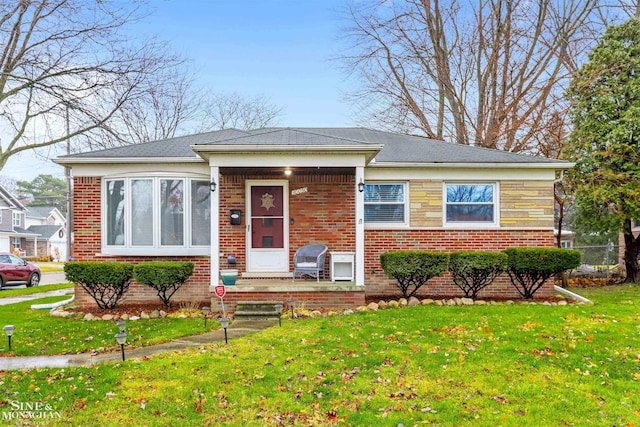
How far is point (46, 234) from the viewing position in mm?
43656

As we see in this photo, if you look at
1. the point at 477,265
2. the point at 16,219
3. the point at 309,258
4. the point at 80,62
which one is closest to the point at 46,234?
the point at 16,219

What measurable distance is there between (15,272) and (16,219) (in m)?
24.4

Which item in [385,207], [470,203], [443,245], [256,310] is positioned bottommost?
[256,310]

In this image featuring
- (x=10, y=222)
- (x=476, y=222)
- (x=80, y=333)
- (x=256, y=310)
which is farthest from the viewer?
(x=10, y=222)

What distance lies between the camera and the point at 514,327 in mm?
6320

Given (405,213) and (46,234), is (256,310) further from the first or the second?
(46,234)

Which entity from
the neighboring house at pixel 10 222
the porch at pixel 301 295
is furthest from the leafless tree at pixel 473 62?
the neighboring house at pixel 10 222

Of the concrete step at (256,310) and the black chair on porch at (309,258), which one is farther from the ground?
the black chair on porch at (309,258)

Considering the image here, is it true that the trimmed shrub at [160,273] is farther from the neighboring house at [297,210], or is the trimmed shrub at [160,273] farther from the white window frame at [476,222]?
the white window frame at [476,222]

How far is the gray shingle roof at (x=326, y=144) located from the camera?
329 inches

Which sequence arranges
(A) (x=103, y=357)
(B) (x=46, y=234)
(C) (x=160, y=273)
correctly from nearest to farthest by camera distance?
(A) (x=103, y=357) → (C) (x=160, y=273) → (B) (x=46, y=234)

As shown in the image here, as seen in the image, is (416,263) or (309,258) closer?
(416,263)

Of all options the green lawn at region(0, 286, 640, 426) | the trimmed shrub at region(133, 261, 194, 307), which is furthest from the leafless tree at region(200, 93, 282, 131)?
the green lawn at region(0, 286, 640, 426)

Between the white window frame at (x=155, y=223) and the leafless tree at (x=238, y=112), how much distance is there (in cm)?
1840
